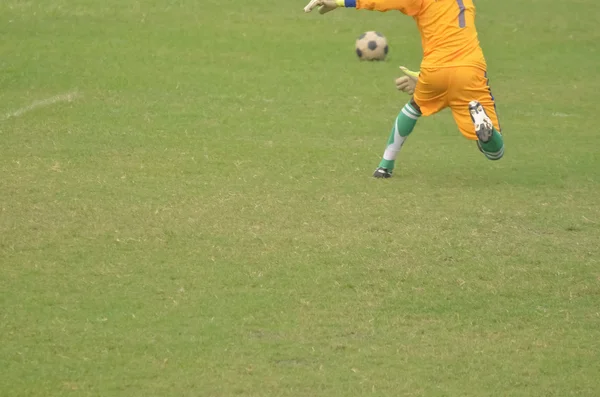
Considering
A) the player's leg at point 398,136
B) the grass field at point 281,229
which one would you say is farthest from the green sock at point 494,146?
the player's leg at point 398,136

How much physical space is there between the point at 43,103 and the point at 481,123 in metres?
5.38

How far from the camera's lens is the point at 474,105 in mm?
9188

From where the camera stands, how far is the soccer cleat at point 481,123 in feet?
29.8

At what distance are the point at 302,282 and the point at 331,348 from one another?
107 cm

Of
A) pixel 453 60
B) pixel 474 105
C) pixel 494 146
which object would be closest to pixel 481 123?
pixel 474 105

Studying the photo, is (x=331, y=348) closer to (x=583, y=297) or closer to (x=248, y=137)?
(x=583, y=297)

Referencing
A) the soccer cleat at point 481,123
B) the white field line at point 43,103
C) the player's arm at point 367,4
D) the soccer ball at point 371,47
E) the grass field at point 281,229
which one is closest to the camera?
the grass field at point 281,229

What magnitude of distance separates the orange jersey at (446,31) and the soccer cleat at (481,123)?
376 mm

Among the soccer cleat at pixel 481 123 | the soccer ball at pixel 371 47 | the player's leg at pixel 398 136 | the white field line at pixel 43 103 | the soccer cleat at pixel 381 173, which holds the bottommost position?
the soccer ball at pixel 371 47

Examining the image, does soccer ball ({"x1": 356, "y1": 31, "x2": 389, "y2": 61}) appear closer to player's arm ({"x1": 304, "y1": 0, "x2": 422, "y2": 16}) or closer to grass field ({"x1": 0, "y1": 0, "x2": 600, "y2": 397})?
grass field ({"x1": 0, "y1": 0, "x2": 600, "y2": 397})

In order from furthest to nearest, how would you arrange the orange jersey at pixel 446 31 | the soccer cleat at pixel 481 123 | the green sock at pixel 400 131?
the green sock at pixel 400 131, the orange jersey at pixel 446 31, the soccer cleat at pixel 481 123

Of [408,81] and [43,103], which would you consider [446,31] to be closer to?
[408,81]

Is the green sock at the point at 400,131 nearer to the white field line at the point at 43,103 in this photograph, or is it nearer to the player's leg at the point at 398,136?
the player's leg at the point at 398,136

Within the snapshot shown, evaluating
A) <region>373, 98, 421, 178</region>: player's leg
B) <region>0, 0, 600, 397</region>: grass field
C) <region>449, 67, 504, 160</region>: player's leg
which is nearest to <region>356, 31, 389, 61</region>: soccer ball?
<region>0, 0, 600, 397</region>: grass field
